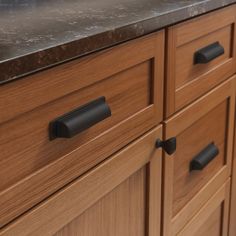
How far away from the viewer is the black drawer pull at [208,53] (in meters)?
0.95

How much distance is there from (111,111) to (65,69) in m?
0.14

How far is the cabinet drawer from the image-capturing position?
2.88 feet

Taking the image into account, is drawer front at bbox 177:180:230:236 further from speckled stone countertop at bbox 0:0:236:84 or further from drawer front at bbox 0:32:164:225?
speckled stone countertop at bbox 0:0:236:84

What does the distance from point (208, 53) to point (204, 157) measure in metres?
0.23

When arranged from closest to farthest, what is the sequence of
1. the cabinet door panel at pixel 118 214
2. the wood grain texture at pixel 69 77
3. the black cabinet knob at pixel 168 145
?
1. the wood grain texture at pixel 69 77
2. the cabinet door panel at pixel 118 214
3. the black cabinet knob at pixel 168 145

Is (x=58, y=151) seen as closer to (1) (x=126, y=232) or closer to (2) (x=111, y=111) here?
(2) (x=111, y=111)

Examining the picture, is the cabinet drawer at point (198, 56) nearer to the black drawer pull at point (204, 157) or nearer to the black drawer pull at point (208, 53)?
the black drawer pull at point (208, 53)

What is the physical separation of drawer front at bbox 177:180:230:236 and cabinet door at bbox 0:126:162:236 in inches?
6.5

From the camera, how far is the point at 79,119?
0.64 m

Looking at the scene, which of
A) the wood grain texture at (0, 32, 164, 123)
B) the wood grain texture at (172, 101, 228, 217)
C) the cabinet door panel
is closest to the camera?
the wood grain texture at (0, 32, 164, 123)

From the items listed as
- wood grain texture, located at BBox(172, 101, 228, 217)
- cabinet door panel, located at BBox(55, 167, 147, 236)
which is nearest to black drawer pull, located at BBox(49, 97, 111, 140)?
cabinet door panel, located at BBox(55, 167, 147, 236)

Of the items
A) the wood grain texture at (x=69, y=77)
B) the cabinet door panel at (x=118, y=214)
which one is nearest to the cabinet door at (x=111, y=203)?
the cabinet door panel at (x=118, y=214)

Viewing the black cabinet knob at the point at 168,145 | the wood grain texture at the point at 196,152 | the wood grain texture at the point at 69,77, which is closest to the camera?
the wood grain texture at the point at 69,77

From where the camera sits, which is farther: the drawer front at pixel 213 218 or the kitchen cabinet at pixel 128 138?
the drawer front at pixel 213 218
